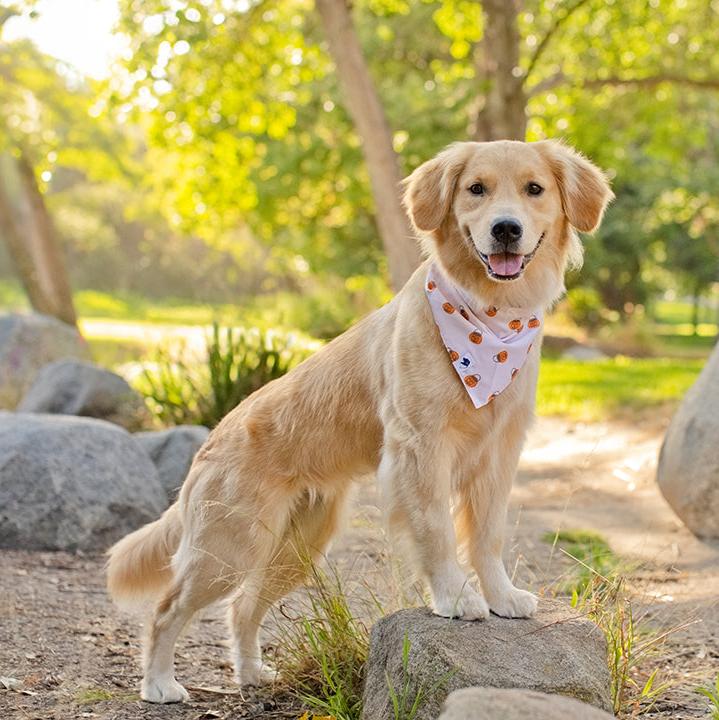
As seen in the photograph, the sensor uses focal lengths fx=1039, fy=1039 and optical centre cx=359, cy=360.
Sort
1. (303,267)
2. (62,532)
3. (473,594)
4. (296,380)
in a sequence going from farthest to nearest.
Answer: (303,267) → (62,532) → (296,380) → (473,594)

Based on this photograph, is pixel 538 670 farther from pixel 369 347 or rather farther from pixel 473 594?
pixel 369 347

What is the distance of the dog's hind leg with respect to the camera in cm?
422

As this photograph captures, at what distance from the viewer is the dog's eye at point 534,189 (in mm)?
3760

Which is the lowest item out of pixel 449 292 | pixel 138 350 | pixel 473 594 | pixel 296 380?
pixel 138 350

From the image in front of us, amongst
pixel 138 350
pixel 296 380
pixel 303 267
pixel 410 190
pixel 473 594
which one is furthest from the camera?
pixel 303 267

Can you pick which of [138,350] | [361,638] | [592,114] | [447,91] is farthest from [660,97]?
[361,638]

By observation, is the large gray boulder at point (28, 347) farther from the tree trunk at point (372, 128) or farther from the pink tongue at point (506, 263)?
the pink tongue at point (506, 263)

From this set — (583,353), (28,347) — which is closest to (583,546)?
(28,347)

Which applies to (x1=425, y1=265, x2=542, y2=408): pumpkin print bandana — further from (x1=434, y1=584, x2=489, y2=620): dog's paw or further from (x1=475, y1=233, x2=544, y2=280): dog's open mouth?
(x1=434, y1=584, x2=489, y2=620): dog's paw

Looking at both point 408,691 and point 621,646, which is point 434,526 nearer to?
point 408,691

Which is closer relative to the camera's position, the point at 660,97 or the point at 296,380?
the point at 296,380

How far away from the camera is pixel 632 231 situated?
95.4 ft

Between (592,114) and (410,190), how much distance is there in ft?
45.8

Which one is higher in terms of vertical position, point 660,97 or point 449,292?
point 660,97
